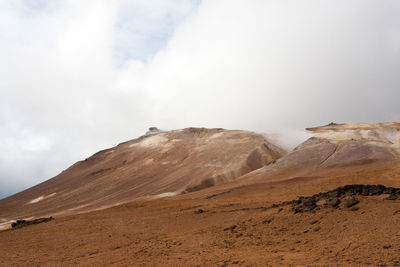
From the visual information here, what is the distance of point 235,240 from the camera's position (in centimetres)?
1350

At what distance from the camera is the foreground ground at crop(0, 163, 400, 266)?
32.6 ft

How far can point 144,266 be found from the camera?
1126cm

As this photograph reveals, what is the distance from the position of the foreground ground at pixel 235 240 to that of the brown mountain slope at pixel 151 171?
2654 centimetres

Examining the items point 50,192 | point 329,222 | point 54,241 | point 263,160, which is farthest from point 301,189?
point 50,192

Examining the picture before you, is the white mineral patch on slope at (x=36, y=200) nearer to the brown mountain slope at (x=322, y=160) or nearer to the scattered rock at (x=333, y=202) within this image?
the brown mountain slope at (x=322, y=160)

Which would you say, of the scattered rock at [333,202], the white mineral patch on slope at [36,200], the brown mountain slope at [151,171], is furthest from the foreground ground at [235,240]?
the white mineral patch on slope at [36,200]

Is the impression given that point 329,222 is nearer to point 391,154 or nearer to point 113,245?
point 113,245

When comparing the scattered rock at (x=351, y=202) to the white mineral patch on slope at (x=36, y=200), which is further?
the white mineral patch on slope at (x=36, y=200)

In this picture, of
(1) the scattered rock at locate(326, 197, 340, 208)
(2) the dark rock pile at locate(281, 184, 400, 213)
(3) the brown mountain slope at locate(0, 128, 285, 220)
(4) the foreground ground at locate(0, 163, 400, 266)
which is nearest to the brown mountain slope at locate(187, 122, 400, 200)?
(3) the brown mountain slope at locate(0, 128, 285, 220)

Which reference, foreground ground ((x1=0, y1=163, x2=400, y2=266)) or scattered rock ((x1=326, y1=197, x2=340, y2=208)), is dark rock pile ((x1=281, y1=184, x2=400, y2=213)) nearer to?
scattered rock ((x1=326, y1=197, x2=340, y2=208))

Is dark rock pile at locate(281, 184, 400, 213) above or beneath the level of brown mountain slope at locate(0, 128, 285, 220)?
beneath

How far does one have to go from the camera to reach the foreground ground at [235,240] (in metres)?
9.95

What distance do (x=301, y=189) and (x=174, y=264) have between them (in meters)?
16.9

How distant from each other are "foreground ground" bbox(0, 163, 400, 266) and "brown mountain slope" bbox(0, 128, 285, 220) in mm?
26542
